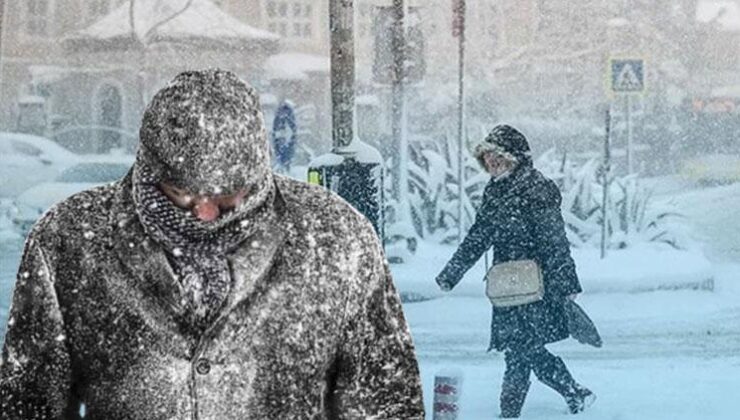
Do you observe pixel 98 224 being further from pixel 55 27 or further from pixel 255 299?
pixel 55 27

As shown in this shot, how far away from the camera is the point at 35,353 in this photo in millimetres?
1661

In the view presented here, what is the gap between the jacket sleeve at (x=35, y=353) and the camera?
1.66 meters

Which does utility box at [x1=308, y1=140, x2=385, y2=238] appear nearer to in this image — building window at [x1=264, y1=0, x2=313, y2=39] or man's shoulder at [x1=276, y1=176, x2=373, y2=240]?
building window at [x1=264, y1=0, x2=313, y2=39]

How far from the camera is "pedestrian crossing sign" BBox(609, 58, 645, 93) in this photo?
8.05 metres

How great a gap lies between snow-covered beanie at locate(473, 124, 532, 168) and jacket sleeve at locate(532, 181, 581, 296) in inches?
5.7

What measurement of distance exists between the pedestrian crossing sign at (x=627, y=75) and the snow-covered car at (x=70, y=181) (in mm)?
2883

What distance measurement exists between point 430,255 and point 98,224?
6.57 meters

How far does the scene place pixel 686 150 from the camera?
28.5 ft

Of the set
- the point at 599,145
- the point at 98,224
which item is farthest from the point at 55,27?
the point at 98,224

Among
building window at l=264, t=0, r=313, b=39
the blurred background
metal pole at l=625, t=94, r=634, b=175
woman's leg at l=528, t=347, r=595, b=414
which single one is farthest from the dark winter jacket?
metal pole at l=625, t=94, r=634, b=175

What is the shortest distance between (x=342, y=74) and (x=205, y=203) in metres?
4.43

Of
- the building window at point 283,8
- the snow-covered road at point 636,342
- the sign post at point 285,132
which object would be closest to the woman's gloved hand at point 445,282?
the snow-covered road at point 636,342

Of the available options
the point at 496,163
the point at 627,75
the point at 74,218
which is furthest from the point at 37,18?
the point at 74,218

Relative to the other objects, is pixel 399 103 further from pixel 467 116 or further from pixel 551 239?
pixel 551 239
